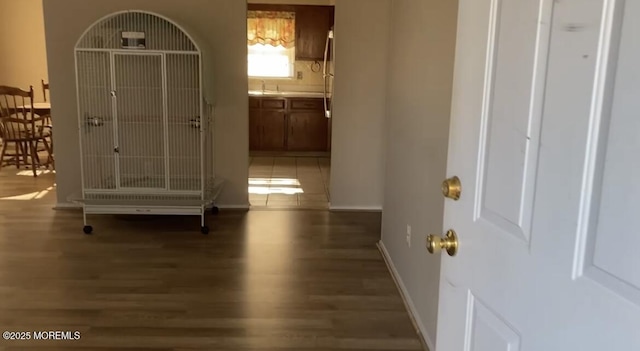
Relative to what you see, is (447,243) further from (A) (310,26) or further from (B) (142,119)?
(A) (310,26)

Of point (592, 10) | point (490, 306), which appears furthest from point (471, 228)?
point (592, 10)

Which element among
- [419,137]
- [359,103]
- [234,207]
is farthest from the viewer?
[234,207]

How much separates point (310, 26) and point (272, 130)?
154cm

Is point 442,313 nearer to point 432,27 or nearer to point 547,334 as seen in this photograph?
point 547,334

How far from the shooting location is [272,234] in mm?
4352

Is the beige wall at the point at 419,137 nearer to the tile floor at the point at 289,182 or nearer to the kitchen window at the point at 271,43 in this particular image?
the tile floor at the point at 289,182

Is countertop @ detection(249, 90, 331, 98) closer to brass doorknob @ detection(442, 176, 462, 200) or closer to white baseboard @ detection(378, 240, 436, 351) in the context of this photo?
white baseboard @ detection(378, 240, 436, 351)

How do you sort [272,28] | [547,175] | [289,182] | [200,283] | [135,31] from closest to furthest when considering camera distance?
1. [547,175]
2. [200,283]
3. [135,31]
4. [289,182]
5. [272,28]

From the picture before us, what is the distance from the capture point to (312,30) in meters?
7.83

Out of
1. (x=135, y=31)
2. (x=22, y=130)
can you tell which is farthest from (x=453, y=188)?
(x=22, y=130)

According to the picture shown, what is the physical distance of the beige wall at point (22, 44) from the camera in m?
8.17

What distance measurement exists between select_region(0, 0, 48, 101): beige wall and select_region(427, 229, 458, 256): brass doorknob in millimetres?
8267

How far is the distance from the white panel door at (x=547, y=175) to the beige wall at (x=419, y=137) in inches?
48.6

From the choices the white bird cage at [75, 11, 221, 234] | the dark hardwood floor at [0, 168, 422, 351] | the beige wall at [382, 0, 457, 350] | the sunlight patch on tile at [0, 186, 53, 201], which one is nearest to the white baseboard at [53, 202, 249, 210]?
the dark hardwood floor at [0, 168, 422, 351]
